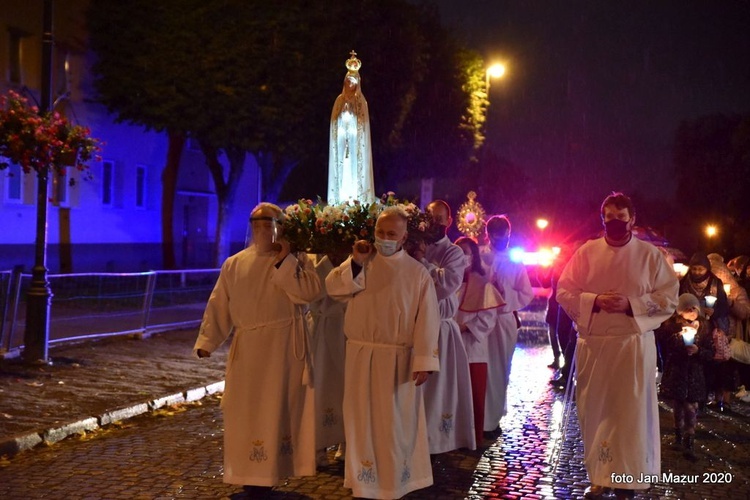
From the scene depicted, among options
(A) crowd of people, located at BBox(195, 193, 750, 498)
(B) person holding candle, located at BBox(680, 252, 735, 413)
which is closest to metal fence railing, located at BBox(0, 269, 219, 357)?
Answer: (A) crowd of people, located at BBox(195, 193, 750, 498)

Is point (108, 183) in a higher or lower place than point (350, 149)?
higher

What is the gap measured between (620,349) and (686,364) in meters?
2.06

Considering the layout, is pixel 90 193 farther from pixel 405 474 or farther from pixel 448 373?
pixel 405 474

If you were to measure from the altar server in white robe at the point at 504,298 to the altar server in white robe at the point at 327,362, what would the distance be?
208 centimetres

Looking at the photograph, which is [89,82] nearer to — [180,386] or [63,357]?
[63,357]

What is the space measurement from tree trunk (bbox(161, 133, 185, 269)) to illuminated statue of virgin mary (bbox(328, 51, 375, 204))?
81.9 feet

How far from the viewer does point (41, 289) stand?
12570 millimetres

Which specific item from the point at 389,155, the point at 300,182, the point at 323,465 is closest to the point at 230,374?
the point at 323,465

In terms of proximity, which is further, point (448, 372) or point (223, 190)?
point (223, 190)

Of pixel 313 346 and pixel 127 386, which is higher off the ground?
pixel 313 346

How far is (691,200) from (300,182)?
35.9m

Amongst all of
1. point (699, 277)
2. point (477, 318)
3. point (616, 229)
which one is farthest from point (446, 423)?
point (699, 277)

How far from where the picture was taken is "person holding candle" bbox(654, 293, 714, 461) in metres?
8.37

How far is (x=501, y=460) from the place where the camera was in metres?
8.05
